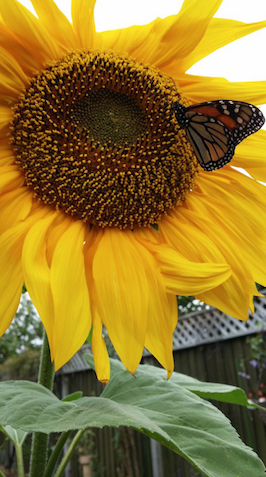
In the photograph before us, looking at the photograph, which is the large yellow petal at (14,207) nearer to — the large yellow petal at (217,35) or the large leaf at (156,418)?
the large leaf at (156,418)

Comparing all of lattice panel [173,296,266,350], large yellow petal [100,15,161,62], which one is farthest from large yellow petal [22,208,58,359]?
lattice panel [173,296,266,350]

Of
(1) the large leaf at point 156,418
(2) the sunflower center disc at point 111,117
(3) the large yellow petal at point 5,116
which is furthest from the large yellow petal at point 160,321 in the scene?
(3) the large yellow petal at point 5,116

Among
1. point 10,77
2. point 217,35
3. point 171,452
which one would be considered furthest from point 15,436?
point 171,452

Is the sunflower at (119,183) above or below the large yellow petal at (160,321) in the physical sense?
above

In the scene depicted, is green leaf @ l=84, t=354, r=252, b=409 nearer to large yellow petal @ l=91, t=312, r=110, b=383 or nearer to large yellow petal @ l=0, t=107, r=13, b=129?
large yellow petal @ l=91, t=312, r=110, b=383

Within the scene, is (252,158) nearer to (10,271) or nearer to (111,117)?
(111,117)
